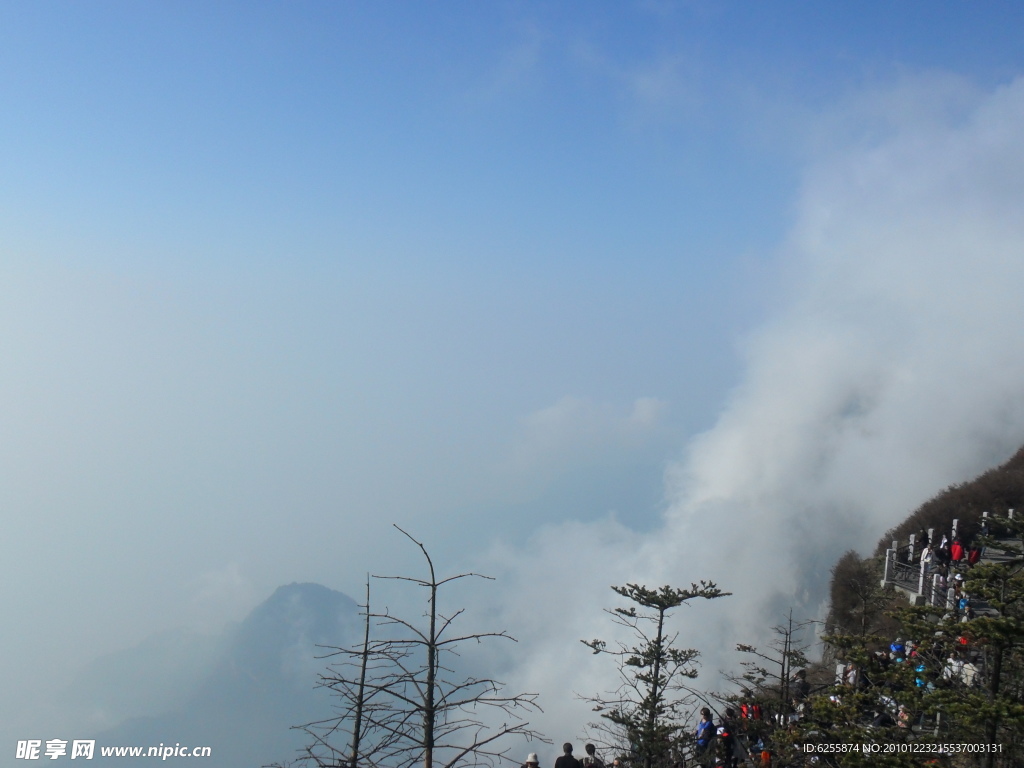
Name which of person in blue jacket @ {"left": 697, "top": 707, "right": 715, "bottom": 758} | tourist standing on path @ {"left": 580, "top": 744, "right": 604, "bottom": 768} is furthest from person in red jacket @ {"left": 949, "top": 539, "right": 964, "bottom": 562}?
tourist standing on path @ {"left": 580, "top": 744, "right": 604, "bottom": 768}

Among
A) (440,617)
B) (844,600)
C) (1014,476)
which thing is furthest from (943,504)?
(440,617)

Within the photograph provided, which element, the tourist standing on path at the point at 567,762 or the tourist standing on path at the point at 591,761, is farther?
the tourist standing on path at the point at 591,761

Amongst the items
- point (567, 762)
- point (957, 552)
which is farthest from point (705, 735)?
point (957, 552)

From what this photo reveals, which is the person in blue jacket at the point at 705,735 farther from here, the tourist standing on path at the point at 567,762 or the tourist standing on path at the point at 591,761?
the tourist standing on path at the point at 567,762

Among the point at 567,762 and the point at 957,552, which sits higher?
the point at 957,552

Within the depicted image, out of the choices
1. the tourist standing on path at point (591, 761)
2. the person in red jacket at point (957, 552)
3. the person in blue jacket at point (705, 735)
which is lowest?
the tourist standing on path at point (591, 761)

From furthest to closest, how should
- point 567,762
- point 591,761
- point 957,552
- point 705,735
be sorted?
point 957,552
point 705,735
point 591,761
point 567,762

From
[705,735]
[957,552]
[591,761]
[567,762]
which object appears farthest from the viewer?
[957,552]

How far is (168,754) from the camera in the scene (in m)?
21.2

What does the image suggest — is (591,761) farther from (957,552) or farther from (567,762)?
(957,552)

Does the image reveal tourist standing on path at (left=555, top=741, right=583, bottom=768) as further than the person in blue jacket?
No

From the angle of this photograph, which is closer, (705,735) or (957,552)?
(705,735)

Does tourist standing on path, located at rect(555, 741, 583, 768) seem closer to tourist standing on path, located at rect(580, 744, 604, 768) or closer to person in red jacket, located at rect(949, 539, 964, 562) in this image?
tourist standing on path, located at rect(580, 744, 604, 768)

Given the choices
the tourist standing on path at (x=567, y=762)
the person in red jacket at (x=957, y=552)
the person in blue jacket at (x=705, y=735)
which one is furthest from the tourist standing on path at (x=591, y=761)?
the person in red jacket at (x=957, y=552)
